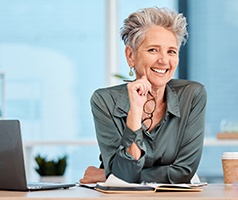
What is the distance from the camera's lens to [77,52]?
19.9 feet

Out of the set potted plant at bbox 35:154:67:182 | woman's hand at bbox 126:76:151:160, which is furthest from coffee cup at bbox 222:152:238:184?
potted plant at bbox 35:154:67:182

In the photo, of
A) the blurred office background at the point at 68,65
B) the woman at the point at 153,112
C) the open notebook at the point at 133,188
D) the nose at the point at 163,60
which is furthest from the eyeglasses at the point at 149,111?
the blurred office background at the point at 68,65

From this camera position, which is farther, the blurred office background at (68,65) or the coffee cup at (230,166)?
the blurred office background at (68,65)

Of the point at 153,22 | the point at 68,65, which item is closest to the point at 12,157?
the point at 153,22

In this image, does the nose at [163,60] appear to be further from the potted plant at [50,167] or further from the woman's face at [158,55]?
the potted plant at [50,167]

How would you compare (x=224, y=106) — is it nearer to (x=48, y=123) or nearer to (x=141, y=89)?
(x=48, y=123)

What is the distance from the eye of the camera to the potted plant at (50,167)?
5.49 m

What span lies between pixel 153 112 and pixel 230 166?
486 millimetres

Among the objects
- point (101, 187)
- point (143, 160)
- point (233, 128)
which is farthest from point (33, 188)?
point (233, 128)

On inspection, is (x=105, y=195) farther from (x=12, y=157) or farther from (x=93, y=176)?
(x=93, y=176)

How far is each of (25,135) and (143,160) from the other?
11.9 ft

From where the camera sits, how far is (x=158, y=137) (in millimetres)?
2715

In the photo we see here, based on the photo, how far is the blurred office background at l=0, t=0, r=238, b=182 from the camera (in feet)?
19.5

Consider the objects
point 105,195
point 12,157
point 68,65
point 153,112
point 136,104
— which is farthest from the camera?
point 68,65
